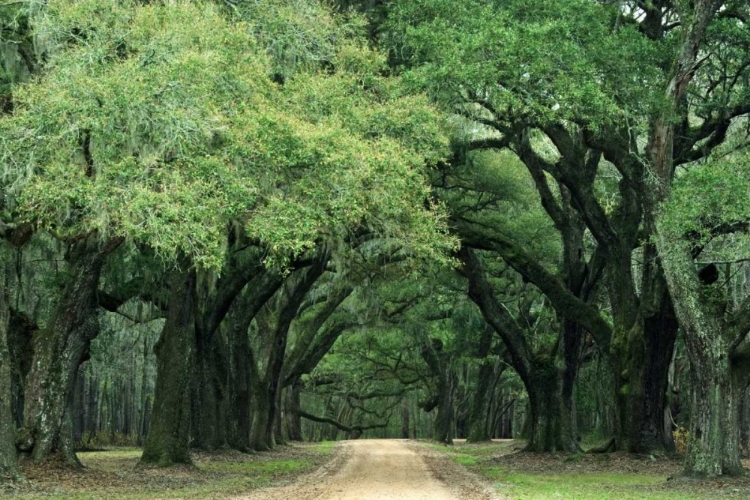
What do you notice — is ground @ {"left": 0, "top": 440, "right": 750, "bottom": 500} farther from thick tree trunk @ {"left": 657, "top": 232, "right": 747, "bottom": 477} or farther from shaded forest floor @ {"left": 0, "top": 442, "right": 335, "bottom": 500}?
thick tree trunk @ {"left": 657, "top": 232, "right": 747, "bottom": 477}

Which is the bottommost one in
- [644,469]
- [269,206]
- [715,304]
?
[644,469]

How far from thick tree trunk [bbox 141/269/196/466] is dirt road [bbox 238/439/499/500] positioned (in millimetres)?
3081

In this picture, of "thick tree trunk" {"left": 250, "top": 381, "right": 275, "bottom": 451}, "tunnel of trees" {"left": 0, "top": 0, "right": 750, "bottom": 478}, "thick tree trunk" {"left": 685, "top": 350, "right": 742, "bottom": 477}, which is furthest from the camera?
"thick tree trunk" {"left": 250, "top": 381, "right": 275, "bottom": 451}

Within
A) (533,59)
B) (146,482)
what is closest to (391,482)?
(146,482)

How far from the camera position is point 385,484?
1574 centimetres

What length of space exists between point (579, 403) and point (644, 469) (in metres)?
24.4

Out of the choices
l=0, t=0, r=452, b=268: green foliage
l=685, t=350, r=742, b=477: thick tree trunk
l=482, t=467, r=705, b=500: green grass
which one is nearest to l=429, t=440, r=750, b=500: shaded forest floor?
l=482, t=467, r=705, b=500: green grass

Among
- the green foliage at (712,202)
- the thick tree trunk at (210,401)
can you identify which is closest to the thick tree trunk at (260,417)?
the thick tree trunk at (210,401)

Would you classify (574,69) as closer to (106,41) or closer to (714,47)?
(714,47)

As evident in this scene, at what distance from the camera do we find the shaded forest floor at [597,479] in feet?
44.0

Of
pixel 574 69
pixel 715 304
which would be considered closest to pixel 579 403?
pixel 715 304

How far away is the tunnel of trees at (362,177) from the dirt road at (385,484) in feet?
12.0

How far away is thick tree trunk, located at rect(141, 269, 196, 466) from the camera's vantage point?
18.3 m

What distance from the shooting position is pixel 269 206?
13.4m
